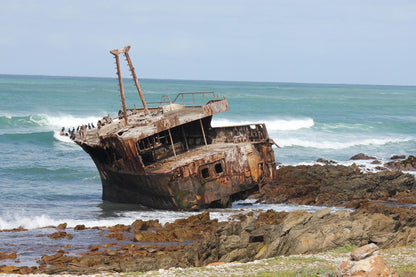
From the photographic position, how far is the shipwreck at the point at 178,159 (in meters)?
20.1

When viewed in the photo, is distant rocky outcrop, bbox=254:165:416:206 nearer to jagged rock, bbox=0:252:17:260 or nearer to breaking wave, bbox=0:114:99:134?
jagged rock, bbox=0:252:17:260

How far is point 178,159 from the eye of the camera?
71.3 feet

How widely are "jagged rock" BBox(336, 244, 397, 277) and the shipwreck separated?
33.9ft

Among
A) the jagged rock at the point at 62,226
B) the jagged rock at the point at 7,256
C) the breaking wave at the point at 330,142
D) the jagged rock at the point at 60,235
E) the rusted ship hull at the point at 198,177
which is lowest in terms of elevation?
the breaking wave at the point at 330,142

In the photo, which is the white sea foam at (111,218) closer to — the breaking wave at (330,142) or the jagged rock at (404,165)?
the jagged rock at (404,165)

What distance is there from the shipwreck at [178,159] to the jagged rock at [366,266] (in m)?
10.3

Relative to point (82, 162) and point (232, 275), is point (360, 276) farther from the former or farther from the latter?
point (82, 162)

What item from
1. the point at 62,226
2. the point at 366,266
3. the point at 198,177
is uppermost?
the point at 366,266

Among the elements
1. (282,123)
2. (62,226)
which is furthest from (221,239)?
(282,123)

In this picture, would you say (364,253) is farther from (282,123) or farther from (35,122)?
(282,123)

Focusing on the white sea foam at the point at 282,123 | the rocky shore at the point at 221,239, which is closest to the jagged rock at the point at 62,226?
the rocky shore at the point at 221,239

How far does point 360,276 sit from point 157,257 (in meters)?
6.30

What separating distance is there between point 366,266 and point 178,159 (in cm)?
1285

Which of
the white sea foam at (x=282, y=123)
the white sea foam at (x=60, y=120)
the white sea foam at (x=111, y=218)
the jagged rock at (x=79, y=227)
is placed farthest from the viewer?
the white sea foam at (x=282, y=123)
